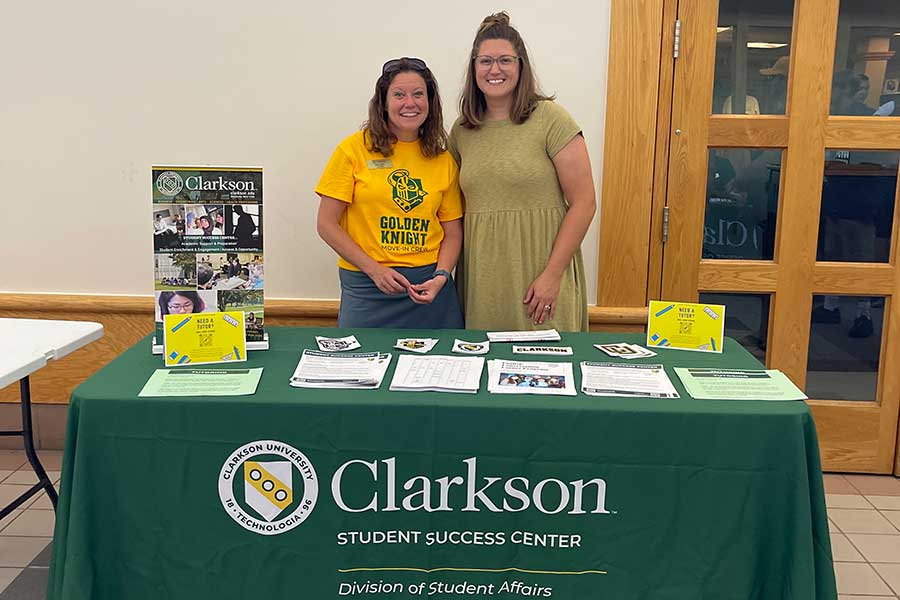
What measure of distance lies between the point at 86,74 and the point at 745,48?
8.26 feet

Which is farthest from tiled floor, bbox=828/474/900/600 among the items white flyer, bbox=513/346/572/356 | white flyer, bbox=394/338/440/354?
white flyer, bbox=394/338/440/354

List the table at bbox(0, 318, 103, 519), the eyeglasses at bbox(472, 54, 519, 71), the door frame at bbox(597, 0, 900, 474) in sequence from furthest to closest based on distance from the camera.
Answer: the door frame at bbox(597, 0, 900, 474)
the eyeglasses at bbox(472, 54, 519, 71)
the table at bbox(0, 318, 103, 519)

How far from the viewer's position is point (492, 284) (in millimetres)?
2459

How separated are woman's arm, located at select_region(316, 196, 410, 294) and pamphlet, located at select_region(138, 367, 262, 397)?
0.63 meters

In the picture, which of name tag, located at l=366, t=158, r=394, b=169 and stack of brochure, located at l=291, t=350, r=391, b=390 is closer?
stack of brochure, located at l=291, t=350, r=391, b=390

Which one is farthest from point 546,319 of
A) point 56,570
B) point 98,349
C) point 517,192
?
point 98,349

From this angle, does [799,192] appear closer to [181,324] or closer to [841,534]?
[841,534]

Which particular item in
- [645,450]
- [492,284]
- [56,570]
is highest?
[492,284]

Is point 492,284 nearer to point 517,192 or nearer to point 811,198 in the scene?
point 517,192

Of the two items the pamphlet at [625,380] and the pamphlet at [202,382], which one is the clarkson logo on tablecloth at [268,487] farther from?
the pamphlet at [625,380]

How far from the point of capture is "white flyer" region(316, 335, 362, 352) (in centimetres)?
200

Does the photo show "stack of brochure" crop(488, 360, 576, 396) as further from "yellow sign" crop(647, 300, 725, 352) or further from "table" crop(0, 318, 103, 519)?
"table" crop(0, 318, 103, 519)

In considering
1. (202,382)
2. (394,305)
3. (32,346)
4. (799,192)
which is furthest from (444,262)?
(799,192)

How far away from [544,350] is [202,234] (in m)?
0.89
